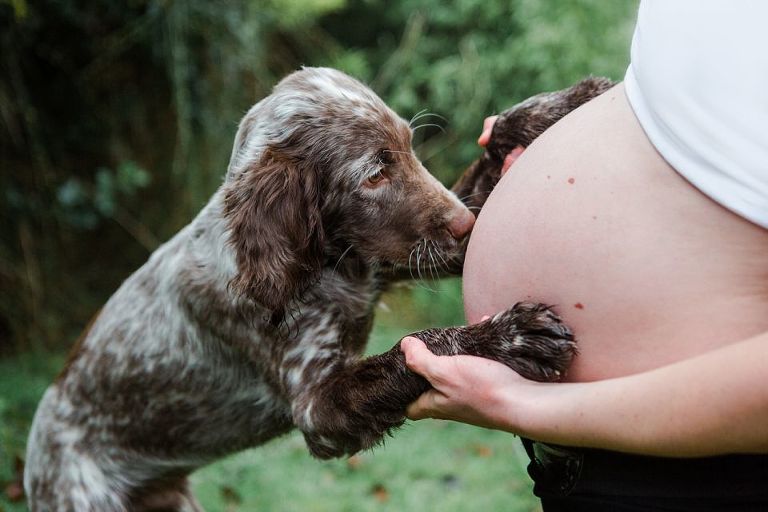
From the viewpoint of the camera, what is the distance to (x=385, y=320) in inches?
296

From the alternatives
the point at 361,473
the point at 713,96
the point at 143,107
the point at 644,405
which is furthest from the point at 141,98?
the point at 644,405

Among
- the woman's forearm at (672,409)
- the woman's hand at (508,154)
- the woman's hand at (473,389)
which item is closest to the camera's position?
the woman's forearm at (672,409)

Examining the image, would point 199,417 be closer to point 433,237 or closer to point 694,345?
point 433,237

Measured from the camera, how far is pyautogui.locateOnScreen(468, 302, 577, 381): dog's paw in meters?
1.86

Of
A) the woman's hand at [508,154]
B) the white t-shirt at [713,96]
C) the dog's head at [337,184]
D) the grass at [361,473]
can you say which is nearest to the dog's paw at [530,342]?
the white t-shirt at [713,96]

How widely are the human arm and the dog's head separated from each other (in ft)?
2.50

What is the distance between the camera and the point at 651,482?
1645mm

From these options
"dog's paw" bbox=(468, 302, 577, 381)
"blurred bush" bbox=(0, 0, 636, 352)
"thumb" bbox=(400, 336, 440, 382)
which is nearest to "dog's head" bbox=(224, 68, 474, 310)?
"thumb" bbox=(400, 336, 440, 382)

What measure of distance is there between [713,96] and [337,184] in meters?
1.33

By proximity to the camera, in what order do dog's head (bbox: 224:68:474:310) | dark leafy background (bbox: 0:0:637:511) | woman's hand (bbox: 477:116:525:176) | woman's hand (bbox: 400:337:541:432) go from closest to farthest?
woman's hand (bbox: 400:337:541:432)
dog's head (bbox: 224:68:474:310)
woman's hand (bbox: 477:116:525:176)
dark leafy background (bbox: 0:0:637:511)

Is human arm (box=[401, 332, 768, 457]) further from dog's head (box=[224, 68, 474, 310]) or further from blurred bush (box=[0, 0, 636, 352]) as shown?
blurred bush (box=[0, 0, 636, 352])

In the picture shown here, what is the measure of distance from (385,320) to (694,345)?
19.5 feet

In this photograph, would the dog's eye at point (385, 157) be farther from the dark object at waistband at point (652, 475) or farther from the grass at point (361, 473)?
the grass at point (361, 473)

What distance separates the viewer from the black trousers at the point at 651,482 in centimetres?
155
